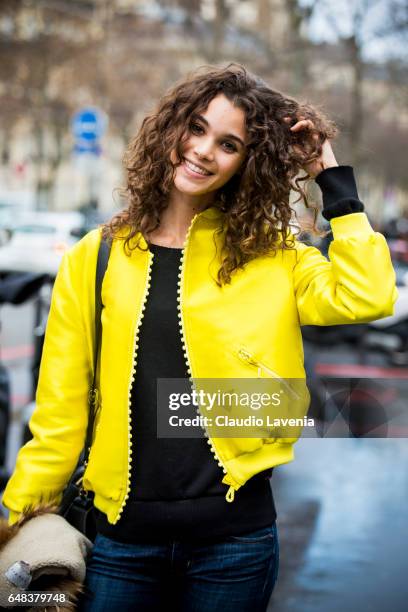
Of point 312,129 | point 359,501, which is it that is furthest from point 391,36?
point 312,129

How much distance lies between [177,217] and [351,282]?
0.46 m

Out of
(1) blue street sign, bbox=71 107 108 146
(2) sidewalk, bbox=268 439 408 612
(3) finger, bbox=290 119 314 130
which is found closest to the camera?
(3) finger, bbox=290 119 314 130

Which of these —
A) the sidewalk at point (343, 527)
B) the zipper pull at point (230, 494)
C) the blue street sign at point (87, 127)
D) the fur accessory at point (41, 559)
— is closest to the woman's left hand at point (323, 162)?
the zipper pull at point (230, 494)

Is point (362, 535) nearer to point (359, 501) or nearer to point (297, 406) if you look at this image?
point (359, 501)

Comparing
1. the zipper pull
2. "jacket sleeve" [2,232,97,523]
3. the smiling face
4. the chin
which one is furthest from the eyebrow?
the zipper pull

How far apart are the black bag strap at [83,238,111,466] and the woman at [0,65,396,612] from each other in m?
0.02

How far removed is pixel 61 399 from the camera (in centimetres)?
221

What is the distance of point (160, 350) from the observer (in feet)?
7.11

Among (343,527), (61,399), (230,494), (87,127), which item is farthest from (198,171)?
(87,127)

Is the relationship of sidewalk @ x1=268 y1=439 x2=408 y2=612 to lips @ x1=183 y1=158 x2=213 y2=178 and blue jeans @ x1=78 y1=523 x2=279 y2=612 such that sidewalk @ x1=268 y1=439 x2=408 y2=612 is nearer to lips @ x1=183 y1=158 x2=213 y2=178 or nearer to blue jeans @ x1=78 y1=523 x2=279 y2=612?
blue jeans @ x1=78 y1=523 x2=279 y2=612

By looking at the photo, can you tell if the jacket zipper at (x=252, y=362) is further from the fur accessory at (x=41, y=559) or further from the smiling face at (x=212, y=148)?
the fur accessory at (x=41, y=559)

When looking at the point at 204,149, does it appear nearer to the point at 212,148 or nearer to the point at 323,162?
the point at 212,148

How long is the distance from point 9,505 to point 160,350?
0.52 meters

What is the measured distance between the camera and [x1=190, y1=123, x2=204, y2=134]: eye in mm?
2242
